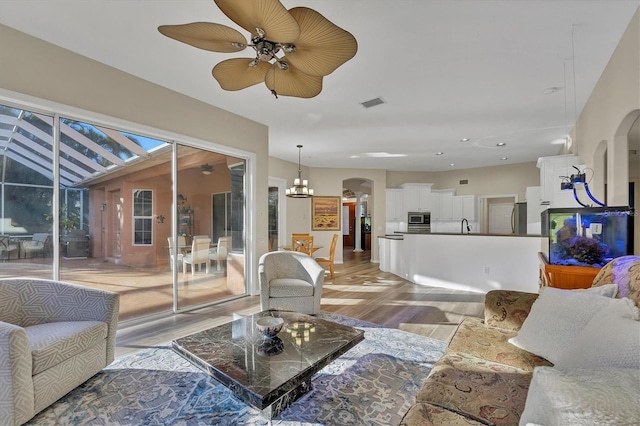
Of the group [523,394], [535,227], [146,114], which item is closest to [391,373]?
[523,394]

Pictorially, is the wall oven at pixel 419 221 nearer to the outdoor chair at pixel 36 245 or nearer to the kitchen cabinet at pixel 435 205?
the kitchen cabinet at pixel 435 205

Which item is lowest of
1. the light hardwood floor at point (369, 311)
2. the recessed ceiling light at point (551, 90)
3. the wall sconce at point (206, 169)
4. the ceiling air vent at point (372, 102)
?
the light hardwood floor at point (369, 311)

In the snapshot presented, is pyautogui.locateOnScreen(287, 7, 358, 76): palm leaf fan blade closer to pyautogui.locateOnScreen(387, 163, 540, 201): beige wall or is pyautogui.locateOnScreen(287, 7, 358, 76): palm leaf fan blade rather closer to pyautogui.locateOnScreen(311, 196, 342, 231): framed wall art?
pyautogui.locateOnScreen(311, 196, 342, 231): framed wall art

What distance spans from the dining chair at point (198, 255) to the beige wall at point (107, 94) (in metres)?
0.72

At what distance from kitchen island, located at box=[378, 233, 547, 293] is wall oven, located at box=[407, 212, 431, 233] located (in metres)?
3.00

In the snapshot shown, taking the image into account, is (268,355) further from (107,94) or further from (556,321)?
(107,94)

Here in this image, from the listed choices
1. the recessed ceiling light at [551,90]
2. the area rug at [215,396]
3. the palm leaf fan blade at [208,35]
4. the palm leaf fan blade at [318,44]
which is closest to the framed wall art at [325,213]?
the recessed ceiling light at [551,90]

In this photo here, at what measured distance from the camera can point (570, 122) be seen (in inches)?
182

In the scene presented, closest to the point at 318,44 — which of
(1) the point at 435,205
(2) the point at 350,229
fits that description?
(1) the point at 435,205

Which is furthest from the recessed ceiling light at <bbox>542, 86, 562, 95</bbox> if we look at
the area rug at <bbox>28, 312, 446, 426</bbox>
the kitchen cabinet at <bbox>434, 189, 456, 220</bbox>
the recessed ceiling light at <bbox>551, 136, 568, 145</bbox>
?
the kitchen cabinet at <bbox>434, 189, 456, 220</bbox>

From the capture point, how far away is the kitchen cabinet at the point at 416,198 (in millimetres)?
8812

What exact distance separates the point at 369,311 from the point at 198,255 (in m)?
2.57

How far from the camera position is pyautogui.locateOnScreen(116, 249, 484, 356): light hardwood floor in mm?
3129

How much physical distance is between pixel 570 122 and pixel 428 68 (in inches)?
129
